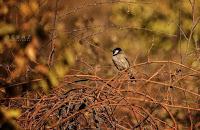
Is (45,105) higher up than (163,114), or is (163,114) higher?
(45,105)

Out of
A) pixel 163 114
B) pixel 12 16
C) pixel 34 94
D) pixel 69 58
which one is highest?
pixel 12 16

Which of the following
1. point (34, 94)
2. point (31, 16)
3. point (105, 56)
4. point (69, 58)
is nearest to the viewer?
point (69, 58)

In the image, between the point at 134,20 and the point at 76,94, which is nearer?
the point at 76,94

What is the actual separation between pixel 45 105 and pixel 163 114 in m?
3.63

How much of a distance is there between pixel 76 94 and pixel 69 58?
10.5 inches

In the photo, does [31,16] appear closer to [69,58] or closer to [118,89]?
[69,58]

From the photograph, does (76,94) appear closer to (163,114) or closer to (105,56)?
(163,114)

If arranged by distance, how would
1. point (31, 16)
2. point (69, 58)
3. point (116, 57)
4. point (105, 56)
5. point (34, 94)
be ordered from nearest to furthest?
point (69, 58)
point (31, 16)
point (34, 94)
point (116, 57)
point (105, 56)

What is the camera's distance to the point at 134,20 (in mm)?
9469

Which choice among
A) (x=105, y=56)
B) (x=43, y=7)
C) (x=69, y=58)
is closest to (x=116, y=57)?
(x=105, y=56)

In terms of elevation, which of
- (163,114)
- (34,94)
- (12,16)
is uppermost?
(12,16)

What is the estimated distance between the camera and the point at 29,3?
2811 mm

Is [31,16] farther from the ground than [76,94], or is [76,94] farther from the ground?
[31,16]

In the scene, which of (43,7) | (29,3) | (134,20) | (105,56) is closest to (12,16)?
(29,3)
